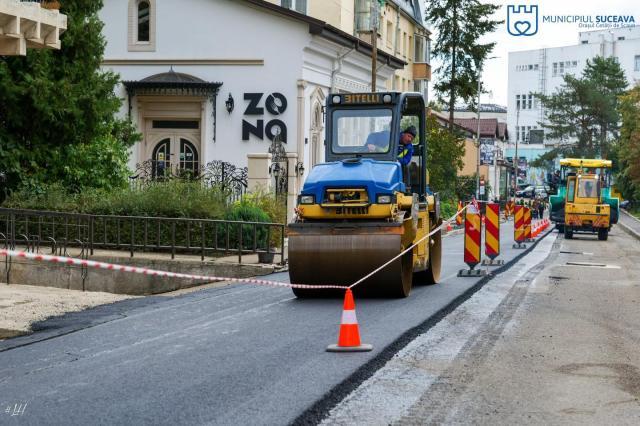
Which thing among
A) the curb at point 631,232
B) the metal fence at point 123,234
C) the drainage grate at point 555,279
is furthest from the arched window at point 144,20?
the curb at point 631,232

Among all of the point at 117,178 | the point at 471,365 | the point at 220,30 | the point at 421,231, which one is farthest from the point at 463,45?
the point at 471,365

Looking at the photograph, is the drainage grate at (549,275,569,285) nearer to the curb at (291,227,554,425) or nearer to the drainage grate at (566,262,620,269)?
the curb at (291,227,554,425)

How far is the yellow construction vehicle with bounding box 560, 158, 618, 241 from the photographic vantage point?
43500 millimetres

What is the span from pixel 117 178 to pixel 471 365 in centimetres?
1904

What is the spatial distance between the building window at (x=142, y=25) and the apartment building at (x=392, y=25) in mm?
8492

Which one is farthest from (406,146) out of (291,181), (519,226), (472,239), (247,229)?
(519,226)

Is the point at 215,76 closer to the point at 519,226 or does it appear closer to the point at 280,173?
the point at 280,173

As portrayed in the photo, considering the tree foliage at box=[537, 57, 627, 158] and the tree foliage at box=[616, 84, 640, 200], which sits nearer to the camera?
the tree foliage at box=[616, 84, 640, 200]

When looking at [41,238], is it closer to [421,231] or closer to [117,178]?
[117,178]

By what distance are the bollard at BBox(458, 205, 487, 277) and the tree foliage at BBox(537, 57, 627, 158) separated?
86788mm

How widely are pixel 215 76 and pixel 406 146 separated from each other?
65.3ft

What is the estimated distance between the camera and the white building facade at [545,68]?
118 meters

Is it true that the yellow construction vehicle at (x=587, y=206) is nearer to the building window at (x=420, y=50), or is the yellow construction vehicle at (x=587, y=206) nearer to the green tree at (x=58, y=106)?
the building window at (x=420, y=50)

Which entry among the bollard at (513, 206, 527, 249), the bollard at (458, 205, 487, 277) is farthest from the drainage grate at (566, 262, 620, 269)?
the bollard at (458, 205, 487, 277)
